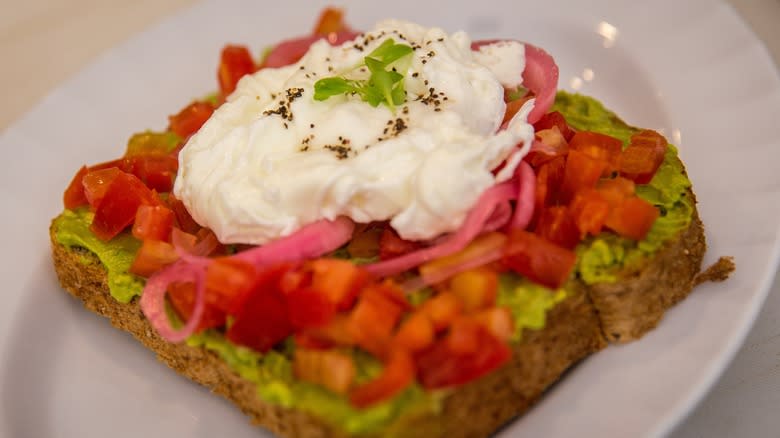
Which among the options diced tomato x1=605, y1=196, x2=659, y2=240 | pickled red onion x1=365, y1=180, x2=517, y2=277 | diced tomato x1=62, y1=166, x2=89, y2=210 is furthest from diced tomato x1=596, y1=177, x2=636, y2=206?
diced tomato x1=62, y1=166, x2=89, y2=210

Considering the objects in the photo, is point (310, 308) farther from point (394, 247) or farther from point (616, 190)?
point (616, 190)

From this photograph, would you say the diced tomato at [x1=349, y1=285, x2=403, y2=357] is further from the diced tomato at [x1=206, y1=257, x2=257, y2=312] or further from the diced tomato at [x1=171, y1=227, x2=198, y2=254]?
the diced tomato at [x1=171, y1=227, x2=198, y2=254]

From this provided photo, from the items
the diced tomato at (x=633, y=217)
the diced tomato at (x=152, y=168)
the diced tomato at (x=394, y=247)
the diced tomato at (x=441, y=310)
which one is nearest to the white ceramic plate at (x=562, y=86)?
the diced tomato at (x=633, y=217)

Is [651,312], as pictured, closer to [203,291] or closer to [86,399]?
[203,291]

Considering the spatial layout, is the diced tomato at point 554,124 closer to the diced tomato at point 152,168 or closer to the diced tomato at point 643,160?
the diced tomato at point 643,160

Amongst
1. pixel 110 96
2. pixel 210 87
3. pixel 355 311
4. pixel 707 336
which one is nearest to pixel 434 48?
pixel 355 311

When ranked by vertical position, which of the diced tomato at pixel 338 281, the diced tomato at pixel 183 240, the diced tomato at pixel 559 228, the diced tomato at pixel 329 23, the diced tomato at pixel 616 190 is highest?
the diced tomato at pixel 616 190

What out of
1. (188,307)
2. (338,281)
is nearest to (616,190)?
(338,281)
